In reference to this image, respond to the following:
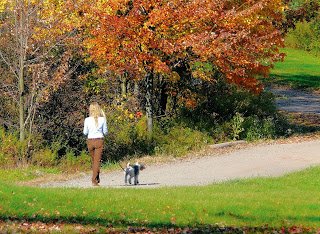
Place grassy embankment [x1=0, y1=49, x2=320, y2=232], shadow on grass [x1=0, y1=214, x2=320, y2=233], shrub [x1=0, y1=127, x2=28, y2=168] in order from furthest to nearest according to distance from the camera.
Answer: shrub [x1=0, y1=127, x2=28, y2=168]
grassy embankment [x1=0, y1=49, x2=320, y2=232]
shadow on grass [x1=0, y1=214, x2=320, y2=233]

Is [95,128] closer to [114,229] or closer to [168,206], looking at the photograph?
[168,206]

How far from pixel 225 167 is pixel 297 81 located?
29.6 m

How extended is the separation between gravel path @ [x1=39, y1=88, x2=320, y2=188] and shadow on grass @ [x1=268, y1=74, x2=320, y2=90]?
23.4 m

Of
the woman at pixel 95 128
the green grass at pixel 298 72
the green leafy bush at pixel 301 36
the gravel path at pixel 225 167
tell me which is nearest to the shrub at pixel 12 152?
the gravel path at pixel 225 167

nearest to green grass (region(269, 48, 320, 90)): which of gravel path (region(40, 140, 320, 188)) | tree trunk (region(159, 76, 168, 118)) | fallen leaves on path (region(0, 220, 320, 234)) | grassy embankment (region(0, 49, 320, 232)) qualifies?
tree trunk (region(159, 76, 168, 118))

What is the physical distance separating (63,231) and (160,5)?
10.6 meters

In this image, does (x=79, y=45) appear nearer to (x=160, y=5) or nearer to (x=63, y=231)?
(x=160, y=5)

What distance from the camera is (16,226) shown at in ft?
25.3

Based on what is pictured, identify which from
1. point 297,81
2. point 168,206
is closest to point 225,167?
point 168,206

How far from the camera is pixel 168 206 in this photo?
909 centimetres

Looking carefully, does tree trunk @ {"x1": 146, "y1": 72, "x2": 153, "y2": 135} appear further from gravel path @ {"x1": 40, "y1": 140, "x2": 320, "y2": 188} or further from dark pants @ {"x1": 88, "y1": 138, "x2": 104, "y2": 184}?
dark pants @ {"x1": 88, "y1": 138, "x2": 104, "y2": 184}

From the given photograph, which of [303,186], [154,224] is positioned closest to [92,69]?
[303,186]

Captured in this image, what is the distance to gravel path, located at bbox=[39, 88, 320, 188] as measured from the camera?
12.8 meters

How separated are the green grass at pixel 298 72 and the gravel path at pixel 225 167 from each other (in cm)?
2419
